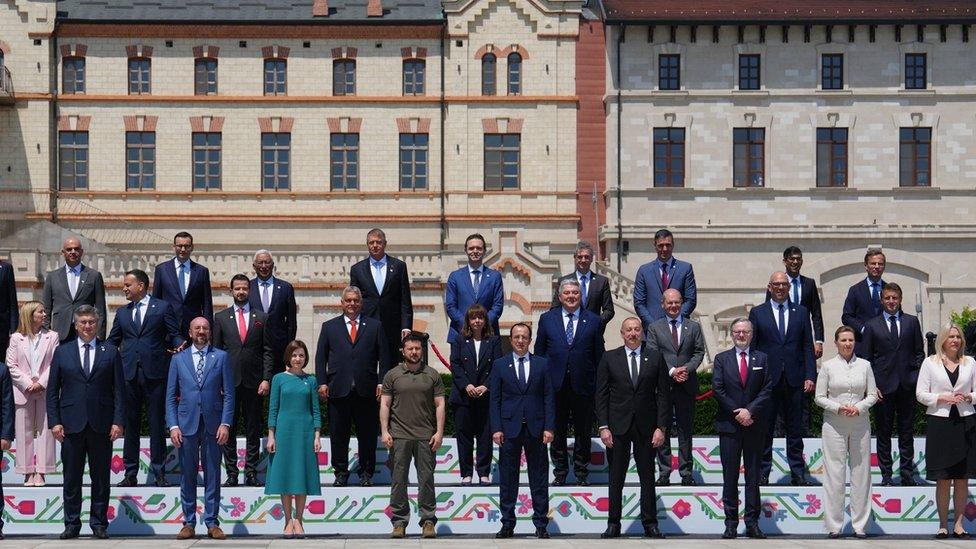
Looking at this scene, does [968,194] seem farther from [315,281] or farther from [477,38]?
[315,281]

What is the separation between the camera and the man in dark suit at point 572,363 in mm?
18203

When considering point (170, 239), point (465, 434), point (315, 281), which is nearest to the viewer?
point (465, 434)

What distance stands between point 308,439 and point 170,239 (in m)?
30.1

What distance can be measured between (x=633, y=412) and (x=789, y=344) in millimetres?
2677

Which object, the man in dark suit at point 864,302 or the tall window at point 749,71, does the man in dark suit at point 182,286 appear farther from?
the tall window at point 749,71

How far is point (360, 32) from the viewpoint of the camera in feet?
154

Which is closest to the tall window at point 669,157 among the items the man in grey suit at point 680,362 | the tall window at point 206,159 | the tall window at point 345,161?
the tall window at point 345,161

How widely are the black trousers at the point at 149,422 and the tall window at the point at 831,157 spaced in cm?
3171

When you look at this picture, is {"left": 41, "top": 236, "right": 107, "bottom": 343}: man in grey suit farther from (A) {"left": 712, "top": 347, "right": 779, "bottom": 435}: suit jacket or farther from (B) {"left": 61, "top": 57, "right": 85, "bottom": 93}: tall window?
(B) {"left": 61, "top": 57, "right": 85, "bottom": 93}: tall window

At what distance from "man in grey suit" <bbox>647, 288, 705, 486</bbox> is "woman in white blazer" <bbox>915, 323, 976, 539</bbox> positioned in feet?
8.59

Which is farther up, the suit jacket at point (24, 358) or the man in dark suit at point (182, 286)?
the man in dark suit at point (182, 286)

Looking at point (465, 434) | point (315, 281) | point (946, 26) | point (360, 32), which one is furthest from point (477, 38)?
point (465, 434)

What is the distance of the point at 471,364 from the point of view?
59.8ft

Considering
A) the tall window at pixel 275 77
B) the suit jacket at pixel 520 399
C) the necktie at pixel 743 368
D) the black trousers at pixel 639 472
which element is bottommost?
the black trousers at pixel 639 472
